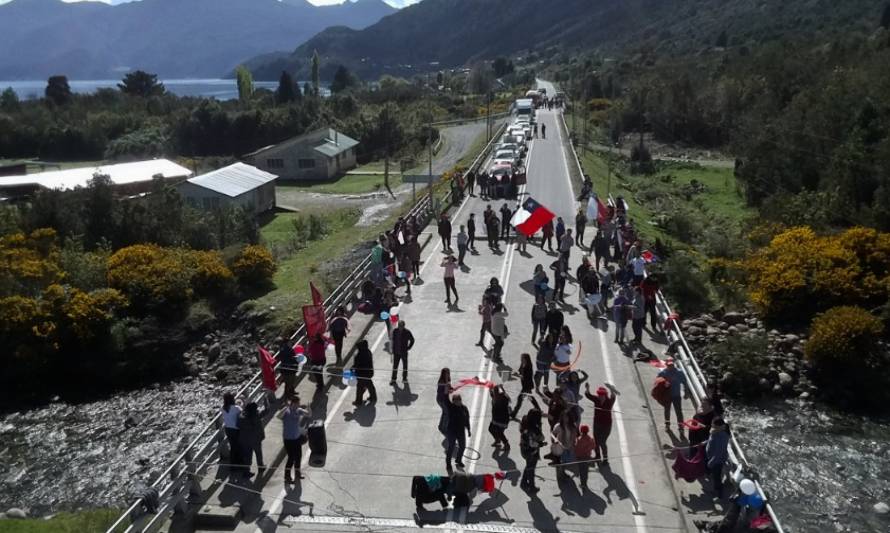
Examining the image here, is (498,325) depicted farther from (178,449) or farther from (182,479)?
(178,449)

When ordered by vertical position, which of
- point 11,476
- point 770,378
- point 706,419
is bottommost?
point 11,476

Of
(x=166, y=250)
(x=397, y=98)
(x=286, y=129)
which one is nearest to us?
(x=166, y=250)

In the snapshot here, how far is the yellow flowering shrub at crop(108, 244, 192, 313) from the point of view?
26375 millimetres

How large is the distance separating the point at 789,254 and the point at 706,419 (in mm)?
15614

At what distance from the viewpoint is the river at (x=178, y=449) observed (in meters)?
16.0

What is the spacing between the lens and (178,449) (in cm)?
1970

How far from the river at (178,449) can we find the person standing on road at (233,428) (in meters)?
5.86

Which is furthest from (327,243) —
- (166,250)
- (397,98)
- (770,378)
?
(397,98)

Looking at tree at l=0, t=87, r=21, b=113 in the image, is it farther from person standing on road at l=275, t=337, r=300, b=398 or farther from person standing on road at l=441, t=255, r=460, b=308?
person standing on road at l=275, t=337, r=300, b=398

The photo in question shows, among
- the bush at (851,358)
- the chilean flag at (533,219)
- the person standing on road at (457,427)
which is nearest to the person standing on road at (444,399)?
the person standing on road at (457,427)

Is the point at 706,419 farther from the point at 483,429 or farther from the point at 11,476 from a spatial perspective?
the point at 11,476

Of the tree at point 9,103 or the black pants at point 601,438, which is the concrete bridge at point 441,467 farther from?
the tree at point 9,103

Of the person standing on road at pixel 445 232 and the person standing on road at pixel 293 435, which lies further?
the person standing on road at pixel 445 232

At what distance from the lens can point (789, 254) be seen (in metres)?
25.8
